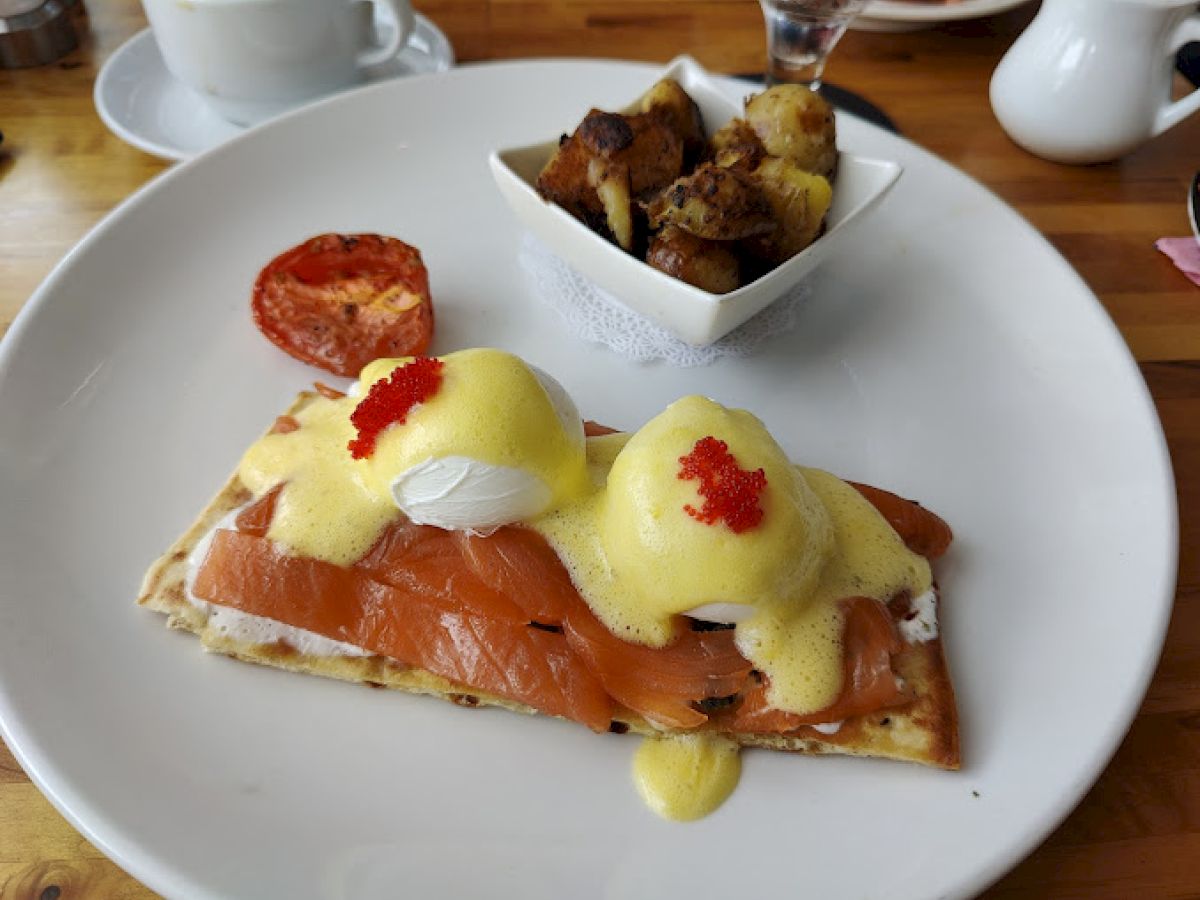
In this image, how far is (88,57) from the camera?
10.0 ft

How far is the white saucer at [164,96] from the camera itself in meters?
2.69

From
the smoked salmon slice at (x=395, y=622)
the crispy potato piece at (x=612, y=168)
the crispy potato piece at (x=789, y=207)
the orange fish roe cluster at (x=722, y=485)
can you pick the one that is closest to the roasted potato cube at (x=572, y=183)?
the crispy potato piece at (x=612, y=168)

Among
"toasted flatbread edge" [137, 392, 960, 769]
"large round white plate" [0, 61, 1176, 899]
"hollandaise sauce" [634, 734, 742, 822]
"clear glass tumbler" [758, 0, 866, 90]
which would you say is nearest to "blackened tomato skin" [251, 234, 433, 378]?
"large round white plate" [0, 61, 1176, 899]

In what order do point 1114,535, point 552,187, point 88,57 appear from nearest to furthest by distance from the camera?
point 1114,535, point 552,187, point 88,57

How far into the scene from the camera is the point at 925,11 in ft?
9.61

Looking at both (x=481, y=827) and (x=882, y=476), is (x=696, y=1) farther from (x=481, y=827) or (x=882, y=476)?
(x=481, y=827)

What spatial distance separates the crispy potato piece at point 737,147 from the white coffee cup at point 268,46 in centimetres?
109

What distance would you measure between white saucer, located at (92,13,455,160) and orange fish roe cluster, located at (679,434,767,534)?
1.78 meters

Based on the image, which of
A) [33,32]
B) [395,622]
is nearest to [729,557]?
[395,622]

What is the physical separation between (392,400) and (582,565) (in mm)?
414

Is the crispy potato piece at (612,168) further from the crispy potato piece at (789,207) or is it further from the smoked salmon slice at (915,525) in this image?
the smoked salmon slice at (915,525)

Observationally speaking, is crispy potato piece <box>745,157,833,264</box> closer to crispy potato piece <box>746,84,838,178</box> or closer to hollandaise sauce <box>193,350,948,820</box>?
crispy potato piece <box>746,84,838,178</box>

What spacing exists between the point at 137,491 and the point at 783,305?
1.40 m

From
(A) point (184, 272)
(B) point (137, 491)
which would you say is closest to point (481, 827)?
(B) point (137, 491)
